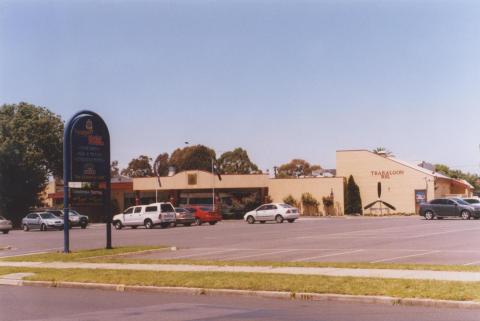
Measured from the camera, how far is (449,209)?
45.4m

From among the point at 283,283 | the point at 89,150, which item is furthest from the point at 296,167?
the point at 283,283

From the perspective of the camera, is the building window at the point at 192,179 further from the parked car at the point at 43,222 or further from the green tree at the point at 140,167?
the green tree at the point at 140,167

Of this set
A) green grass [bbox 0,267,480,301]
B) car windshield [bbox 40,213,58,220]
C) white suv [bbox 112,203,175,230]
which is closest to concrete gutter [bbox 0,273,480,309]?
green grass [bbox 0,267,480,301]

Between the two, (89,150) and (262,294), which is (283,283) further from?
(89,150)

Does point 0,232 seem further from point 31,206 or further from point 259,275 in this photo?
point 259,275

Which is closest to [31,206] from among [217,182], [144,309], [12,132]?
[12,132]

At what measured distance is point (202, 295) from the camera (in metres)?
13.3

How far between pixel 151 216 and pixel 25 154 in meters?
29.8

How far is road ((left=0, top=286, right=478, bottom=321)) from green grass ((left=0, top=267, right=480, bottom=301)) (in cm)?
53

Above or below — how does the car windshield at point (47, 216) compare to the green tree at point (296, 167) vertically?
below

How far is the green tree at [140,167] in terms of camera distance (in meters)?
118

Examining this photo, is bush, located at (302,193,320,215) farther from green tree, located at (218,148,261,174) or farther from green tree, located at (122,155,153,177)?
green tree, located at (122,155,153,177)

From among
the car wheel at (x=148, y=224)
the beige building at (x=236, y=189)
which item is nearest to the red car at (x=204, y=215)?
the car wheel at (x=148, y=224)

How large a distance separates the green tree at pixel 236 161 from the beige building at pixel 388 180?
42.0 m
